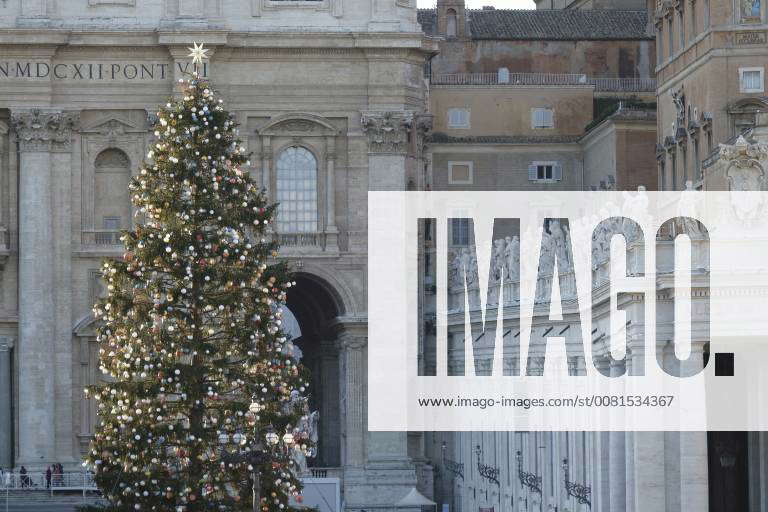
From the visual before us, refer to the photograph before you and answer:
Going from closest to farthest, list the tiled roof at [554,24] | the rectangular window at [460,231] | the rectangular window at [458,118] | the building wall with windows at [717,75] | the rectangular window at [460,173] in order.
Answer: the building wall with windows at [717,75], the rectangular window at [460,231], the rectangular window at [460,173], the rectangular window at [458,118], the tiled roof at [554,24]

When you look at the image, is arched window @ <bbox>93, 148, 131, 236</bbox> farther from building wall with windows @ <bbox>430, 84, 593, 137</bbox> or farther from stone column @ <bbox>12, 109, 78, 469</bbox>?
building wall with windows @ <bbox>430, 84, 593, 137</bbox>

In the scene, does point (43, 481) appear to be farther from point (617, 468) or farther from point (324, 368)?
point (617, 468)

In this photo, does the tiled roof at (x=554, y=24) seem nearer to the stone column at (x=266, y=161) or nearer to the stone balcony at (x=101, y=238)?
the stone column at (x=266, y=161)

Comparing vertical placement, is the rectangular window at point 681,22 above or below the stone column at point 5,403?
above

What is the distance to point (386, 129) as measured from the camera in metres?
72.9

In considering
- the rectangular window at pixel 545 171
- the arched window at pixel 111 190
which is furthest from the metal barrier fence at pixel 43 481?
→ the rectangular window at pixel 545 171

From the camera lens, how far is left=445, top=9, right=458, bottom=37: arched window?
90438mm

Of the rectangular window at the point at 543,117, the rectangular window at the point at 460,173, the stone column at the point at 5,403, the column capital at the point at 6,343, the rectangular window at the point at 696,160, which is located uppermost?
the rectangular window at the point at 543,117

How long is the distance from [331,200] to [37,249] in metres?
7.88

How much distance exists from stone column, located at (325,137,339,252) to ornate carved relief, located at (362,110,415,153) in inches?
39.9

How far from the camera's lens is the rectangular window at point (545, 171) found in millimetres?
84875

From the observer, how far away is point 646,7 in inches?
3625

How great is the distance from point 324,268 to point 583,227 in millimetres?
16391

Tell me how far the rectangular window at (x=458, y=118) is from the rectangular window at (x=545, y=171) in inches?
97.0
